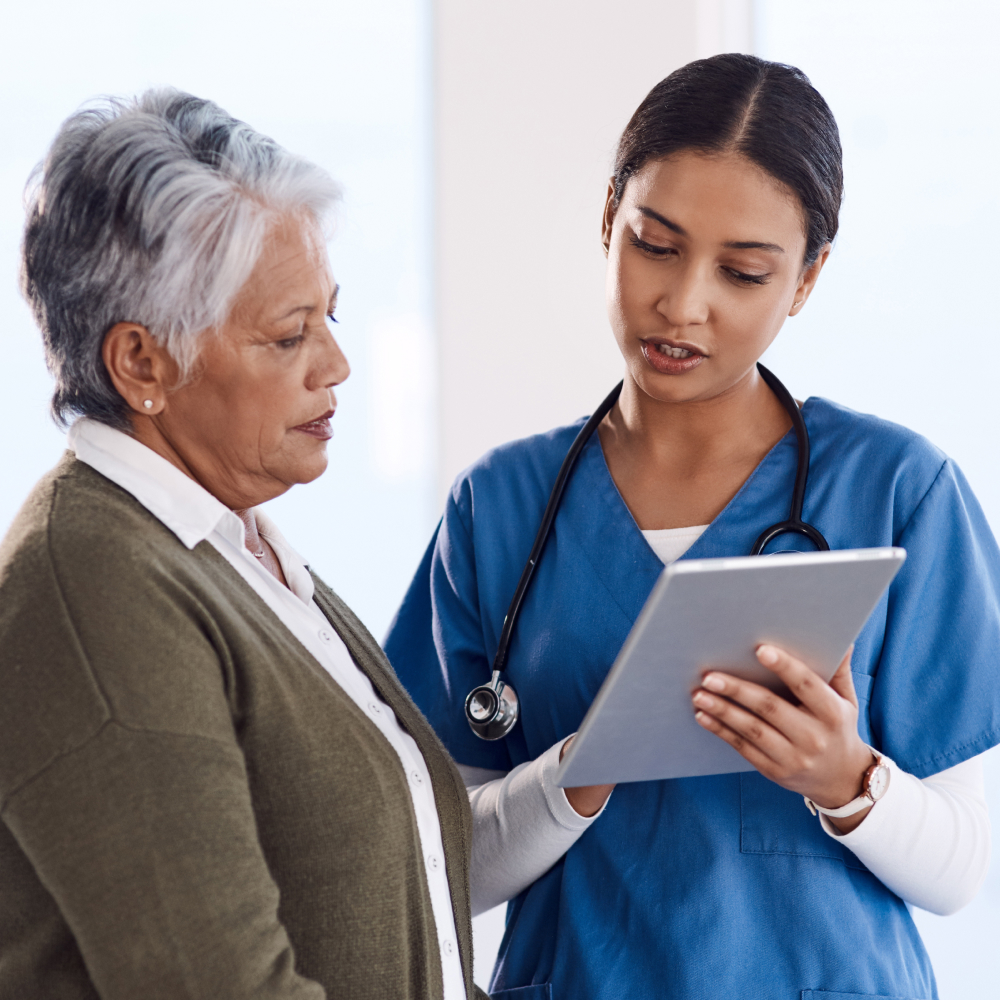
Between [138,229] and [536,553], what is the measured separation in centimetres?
56

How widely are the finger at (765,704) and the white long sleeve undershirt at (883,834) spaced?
152 mm

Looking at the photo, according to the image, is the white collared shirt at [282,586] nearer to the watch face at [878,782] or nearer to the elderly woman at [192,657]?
the elderly woman at [192,657]

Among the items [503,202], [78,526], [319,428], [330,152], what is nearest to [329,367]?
[319,428]

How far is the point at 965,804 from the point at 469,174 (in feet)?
4.97

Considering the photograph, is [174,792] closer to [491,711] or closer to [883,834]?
[491,711]

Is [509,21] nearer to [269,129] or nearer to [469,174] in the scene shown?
[469,174]

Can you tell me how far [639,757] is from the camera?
943 mm

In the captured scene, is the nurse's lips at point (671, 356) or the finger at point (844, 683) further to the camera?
the nurse's lips at point (671, 356)

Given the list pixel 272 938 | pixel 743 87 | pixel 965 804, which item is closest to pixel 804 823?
pixel 965 804

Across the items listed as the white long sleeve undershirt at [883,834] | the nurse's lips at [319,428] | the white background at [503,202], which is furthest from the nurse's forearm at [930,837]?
the white background at [503,202]

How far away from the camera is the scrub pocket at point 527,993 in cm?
111

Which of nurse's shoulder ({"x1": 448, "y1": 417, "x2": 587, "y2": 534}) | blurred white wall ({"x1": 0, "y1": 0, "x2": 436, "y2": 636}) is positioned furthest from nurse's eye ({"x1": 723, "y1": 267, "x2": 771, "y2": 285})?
blurred white wall ({"x1": 0, "y1": 0, "x2": 436, "y2": 636})

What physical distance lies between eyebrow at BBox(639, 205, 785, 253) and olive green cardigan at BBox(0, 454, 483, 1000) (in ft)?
1.77

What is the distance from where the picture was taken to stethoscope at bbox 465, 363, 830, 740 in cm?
112
